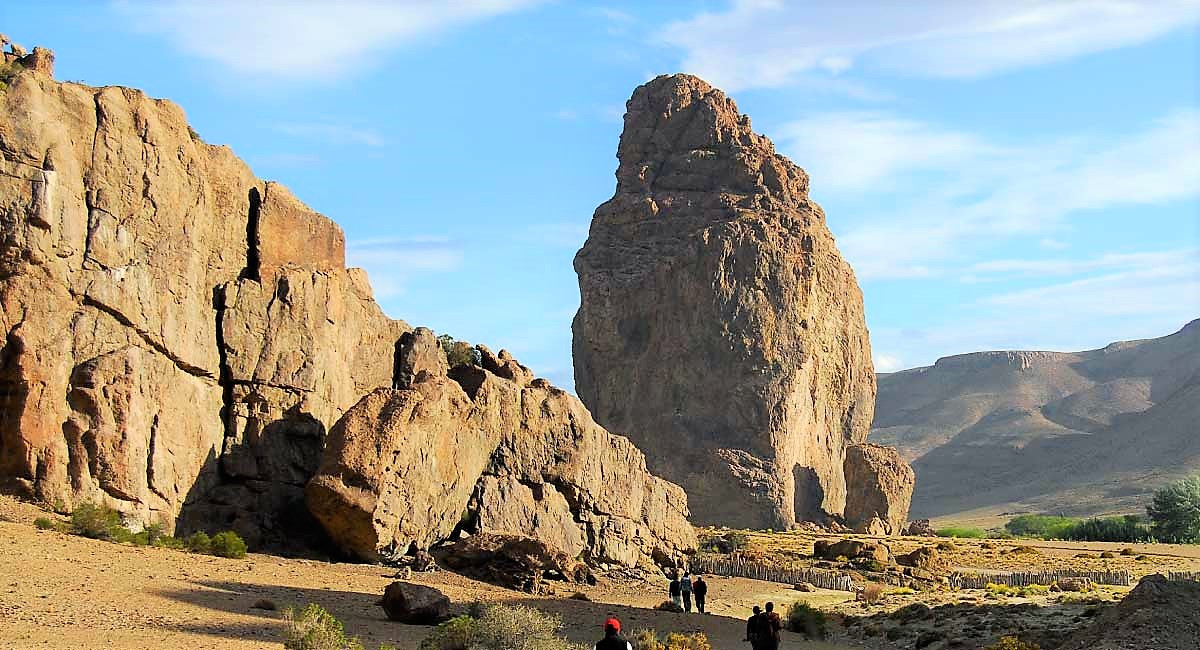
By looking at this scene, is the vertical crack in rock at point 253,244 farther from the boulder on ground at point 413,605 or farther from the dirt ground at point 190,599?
the boulder on ground at point 413,605

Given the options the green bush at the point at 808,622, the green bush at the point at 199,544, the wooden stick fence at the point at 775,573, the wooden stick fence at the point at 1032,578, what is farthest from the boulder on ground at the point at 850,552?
the green bush at the point at 199,544

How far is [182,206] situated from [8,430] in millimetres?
7148

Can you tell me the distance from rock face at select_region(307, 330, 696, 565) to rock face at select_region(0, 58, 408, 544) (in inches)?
90.6

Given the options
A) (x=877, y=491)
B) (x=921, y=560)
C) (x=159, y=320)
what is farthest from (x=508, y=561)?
(x=877, y=491)

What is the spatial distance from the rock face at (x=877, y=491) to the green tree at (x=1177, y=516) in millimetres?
13376

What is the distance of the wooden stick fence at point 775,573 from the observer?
40031mm

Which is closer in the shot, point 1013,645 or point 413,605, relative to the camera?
point 1013,645

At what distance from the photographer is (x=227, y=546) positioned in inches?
1039

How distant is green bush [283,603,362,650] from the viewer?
57.1ft

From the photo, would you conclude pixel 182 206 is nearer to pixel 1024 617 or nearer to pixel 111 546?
pixel 111 546

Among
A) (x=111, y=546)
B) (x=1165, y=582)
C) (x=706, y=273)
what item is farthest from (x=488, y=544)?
(x=706, y=273)

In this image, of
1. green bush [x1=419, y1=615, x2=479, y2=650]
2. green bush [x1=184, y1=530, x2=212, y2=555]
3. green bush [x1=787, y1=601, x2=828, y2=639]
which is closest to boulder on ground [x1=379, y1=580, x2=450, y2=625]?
green bush [x1=419, y1=615, x2=479, y2=650]

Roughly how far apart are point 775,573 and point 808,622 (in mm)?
12942

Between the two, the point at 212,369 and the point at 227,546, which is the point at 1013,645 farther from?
the point at 212,369
